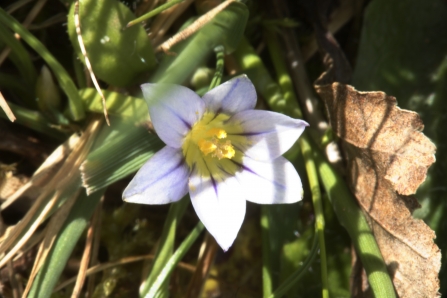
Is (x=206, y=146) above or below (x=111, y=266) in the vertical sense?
above

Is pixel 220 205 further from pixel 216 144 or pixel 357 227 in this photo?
pixel 357 227

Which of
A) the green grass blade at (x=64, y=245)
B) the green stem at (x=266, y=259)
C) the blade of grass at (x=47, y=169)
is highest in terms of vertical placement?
the blade of grass at (x=47, y=169)

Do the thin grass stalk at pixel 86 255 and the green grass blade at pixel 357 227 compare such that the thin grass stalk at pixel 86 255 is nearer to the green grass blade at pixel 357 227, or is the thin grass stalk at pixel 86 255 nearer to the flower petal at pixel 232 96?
the flower petal at pixel 232 96

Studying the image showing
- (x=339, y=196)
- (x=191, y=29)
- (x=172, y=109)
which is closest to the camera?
(x=172, y=109)

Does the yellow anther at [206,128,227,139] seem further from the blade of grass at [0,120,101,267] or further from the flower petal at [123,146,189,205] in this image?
the blade of grass at [0,120,101,267]

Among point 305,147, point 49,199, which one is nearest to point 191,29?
point 305,147

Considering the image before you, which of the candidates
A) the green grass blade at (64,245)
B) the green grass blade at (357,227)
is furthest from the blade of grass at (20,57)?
the green grass blade at (357,227)

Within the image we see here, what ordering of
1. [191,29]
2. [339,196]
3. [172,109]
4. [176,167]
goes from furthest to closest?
[339,196] < [191,29] < [176,167] < [172,109]
